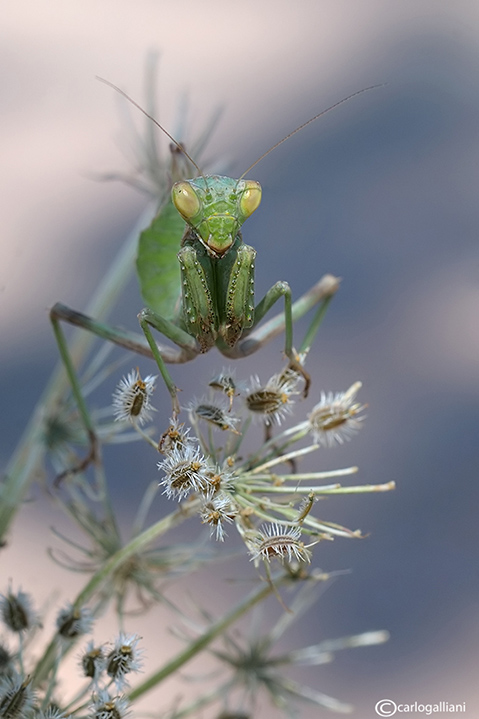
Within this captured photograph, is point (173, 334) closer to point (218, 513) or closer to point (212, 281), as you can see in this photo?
point (212, 281)

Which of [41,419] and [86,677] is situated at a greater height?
[41,419]

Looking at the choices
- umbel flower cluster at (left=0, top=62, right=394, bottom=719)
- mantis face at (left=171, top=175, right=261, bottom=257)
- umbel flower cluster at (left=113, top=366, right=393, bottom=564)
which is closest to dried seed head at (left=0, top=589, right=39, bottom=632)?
umbel flower cluster at (left=0, top=62, right=394, bottom=719)

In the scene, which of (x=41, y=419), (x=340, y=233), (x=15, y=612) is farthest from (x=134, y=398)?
(x=340, y=233)

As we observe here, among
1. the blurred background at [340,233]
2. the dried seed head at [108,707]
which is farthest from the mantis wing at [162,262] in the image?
the blurred background at [340,233]

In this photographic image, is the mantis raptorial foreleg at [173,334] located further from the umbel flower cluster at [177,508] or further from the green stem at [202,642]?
the green stem at [202,642]

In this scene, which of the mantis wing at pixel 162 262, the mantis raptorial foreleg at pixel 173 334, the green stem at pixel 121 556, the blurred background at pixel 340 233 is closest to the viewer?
the green stem at pixel 121 556

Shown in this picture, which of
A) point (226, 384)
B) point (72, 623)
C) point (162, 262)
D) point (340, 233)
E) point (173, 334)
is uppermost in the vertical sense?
point (340, 233)

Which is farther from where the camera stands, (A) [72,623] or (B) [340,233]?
(B) [340,233]
